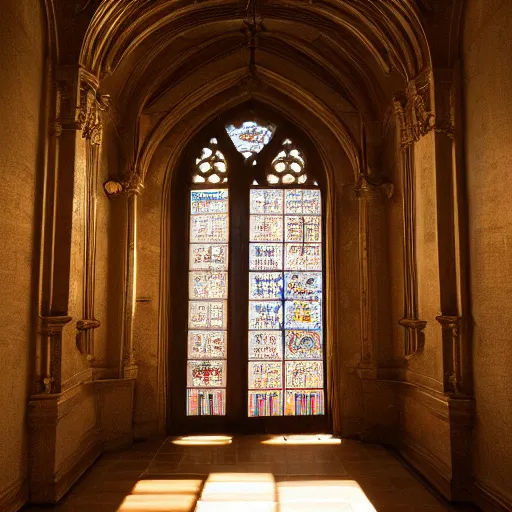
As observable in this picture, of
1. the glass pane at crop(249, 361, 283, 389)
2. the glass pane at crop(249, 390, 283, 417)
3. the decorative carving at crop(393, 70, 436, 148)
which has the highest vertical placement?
the decorative carving at crop(393, 70, 436, 148)

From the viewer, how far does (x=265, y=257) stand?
19.7 feet

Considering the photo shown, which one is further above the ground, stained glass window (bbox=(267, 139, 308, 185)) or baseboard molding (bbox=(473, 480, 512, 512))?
stained glass window (bbox=(267, 139, 308, 185))

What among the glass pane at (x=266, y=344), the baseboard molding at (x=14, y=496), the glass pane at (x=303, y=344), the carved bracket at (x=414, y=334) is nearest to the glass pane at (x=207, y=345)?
the glass pane at (x=266, y=344)

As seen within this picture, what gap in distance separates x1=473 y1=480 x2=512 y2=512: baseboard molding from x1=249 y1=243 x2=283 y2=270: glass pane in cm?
Answer: 305

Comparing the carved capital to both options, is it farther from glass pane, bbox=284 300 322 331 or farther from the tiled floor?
glass pane, bbox=284 300 322 331

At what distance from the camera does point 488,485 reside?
11.4 feet

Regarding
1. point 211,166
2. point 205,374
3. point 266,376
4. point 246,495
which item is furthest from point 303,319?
point 246,495

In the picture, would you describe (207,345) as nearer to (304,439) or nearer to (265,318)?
(265,318)

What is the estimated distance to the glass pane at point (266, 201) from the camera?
6.09 meters

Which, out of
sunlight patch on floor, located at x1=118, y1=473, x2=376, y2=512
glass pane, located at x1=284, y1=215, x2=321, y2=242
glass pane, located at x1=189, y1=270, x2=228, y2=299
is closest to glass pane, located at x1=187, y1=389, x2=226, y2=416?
glass pane, located at x1=189, y1=270, x2=228, y2=299

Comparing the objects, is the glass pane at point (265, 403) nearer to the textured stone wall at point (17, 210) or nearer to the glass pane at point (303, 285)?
the glass pane at point (303, 285)

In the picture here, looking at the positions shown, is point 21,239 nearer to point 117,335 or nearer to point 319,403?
point 117,335

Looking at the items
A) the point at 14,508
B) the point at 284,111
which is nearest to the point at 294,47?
the point at 284,111

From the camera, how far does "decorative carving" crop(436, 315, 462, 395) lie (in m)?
3.80
